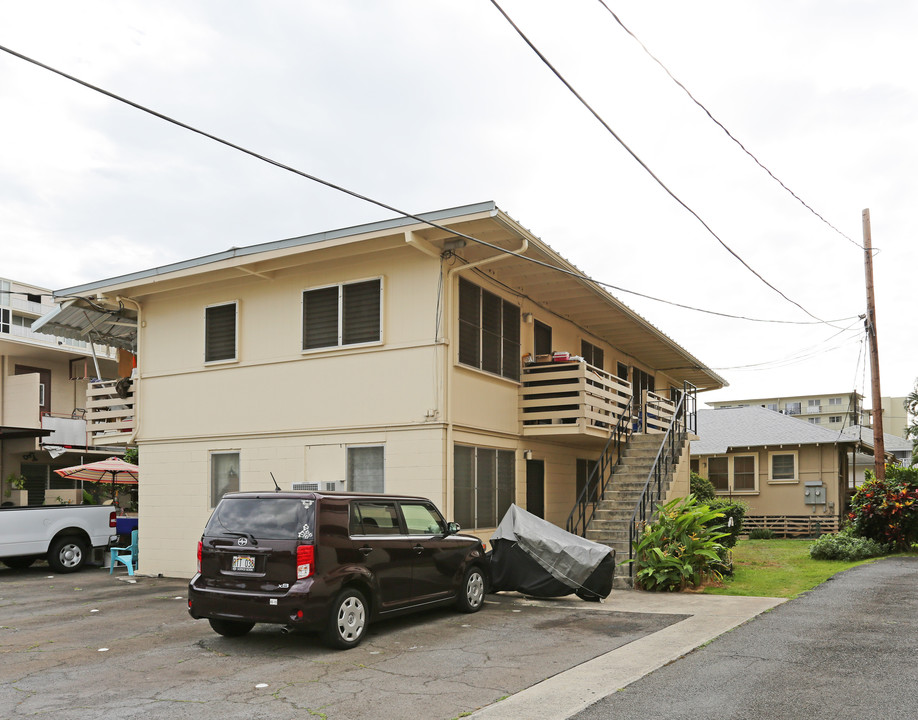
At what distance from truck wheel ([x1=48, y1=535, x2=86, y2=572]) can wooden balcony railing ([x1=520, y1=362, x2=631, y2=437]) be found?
1002 centimetres

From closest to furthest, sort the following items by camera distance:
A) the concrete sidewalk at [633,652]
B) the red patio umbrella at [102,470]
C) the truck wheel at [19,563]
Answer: the concrete sidewalk at [633,652]
the truck wheel at [19,563]
the red patio umbrella at [102,470]

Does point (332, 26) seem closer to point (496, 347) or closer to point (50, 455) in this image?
point (496, 347)

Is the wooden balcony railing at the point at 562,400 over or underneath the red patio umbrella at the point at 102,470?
over

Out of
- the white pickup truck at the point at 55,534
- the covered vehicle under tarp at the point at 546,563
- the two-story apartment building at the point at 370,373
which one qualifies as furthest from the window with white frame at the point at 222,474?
the covered vehicle under tarp at the point at 546,563

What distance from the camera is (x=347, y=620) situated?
9.02 meters

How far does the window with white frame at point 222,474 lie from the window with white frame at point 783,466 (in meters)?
22.8

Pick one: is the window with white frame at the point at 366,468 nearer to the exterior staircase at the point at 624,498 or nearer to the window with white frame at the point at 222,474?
the window with white frame at the point at 222,474

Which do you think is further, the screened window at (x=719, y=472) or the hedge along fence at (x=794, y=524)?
the screened window at (x=719, y=472)

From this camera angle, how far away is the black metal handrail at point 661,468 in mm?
14914

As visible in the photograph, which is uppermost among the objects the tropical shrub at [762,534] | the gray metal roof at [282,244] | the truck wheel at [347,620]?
the gray metal roof at [282,244]

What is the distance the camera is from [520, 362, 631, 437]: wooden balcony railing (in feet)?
52.7

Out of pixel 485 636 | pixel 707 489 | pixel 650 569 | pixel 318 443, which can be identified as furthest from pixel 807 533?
pixel 485 636

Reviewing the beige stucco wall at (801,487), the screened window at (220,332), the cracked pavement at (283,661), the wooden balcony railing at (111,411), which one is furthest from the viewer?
the beige stucco wall at (801,487)

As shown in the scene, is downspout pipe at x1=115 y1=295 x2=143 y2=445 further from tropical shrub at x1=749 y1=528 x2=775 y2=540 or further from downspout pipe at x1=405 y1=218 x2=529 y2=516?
tropical shrub at x1=749 y1=528 x2=775 y2=540
